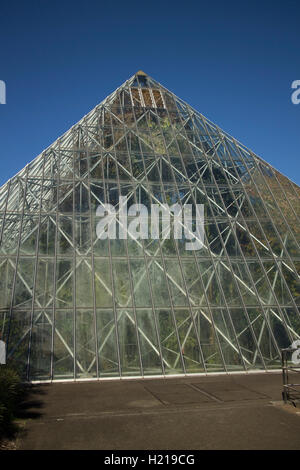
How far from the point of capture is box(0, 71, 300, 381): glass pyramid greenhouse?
1467cm

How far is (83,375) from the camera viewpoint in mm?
13828

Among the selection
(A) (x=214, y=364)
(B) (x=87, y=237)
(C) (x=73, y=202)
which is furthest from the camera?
(C) (x=73, y=202)

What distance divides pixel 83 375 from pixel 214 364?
17.7 ft

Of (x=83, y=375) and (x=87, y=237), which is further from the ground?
(x=87, y=237)

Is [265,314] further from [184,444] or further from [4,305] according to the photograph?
[4,305]

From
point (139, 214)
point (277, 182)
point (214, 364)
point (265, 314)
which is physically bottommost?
point (214, 364)

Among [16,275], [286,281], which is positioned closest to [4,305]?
[16,275]

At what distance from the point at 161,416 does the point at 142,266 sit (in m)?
8.34
